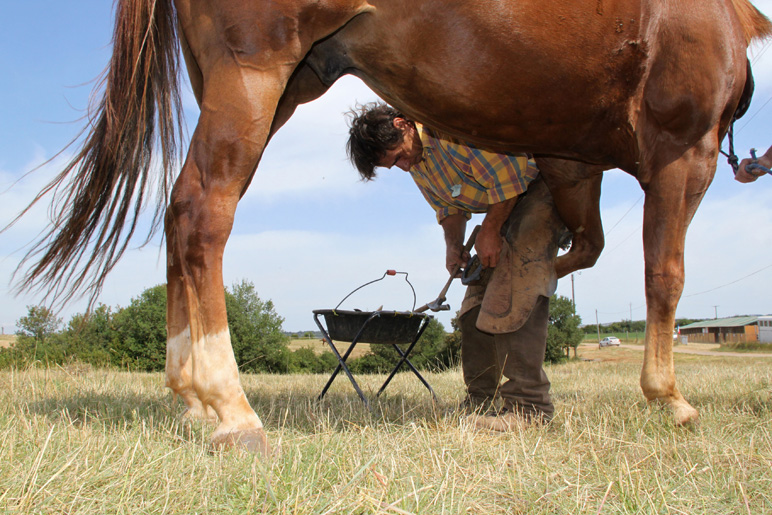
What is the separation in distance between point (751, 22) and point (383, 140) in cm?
215

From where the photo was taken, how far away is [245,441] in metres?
1.64

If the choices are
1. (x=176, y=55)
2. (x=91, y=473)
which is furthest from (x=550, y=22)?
(x=91, y=473)

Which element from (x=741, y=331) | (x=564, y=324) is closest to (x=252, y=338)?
(x=564, y=324)

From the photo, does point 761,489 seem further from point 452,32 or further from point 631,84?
point 452,32

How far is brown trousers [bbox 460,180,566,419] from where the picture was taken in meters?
2.65

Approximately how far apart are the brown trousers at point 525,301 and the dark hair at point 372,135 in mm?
884

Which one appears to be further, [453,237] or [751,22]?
[453,237]

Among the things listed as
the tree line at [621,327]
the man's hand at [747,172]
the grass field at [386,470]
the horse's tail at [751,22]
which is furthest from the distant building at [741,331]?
the grass field at [386,470]

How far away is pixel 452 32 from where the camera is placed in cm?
182

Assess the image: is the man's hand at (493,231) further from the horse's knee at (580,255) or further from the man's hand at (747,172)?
the man's hand at (747,172)

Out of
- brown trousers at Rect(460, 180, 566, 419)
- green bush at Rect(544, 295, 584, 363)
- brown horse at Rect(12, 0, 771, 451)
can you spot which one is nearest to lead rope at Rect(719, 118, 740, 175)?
brown horse at Rect(12, 0, 771, 451)

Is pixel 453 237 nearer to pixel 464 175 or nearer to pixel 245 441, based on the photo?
pixel 464 175

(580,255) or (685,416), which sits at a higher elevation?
(580,255)

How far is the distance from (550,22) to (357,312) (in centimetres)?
211
